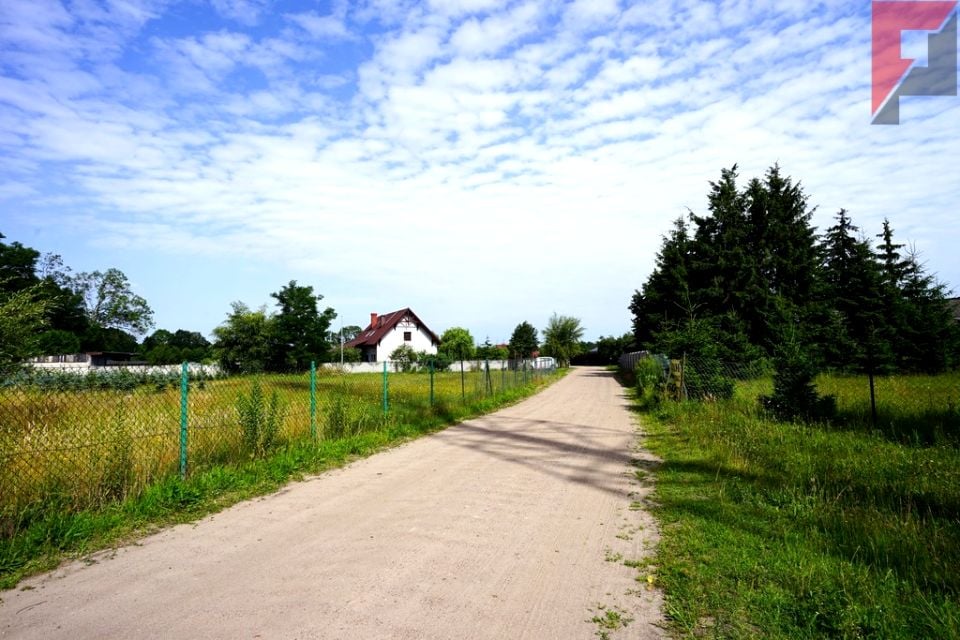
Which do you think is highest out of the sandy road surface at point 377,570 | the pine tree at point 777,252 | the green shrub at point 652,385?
the pine tree at point 777,252

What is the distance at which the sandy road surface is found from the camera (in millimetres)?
3414

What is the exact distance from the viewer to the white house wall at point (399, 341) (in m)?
59.0

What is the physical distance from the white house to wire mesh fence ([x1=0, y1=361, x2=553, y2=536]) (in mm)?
49560

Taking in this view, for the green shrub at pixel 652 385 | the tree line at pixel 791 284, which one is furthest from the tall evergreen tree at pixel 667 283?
the green shrub at pixel 652 385

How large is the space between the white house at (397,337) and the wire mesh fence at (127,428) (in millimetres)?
49560

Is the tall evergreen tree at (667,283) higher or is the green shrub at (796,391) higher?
the tall evergreen tree at (667,283)

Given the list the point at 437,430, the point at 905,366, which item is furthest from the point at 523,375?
the point at 905,366

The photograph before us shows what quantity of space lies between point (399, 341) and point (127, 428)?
53.7 m

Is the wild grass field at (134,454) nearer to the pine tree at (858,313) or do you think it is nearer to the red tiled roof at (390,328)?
the pine tree at (858,313)

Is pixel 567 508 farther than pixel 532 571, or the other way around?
pixel 567 508

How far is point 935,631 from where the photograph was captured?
3.07 meters

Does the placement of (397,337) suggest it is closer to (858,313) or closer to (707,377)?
(858,313)

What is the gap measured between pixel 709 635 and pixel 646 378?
19.2m

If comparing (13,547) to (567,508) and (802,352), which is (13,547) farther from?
(802,352)
